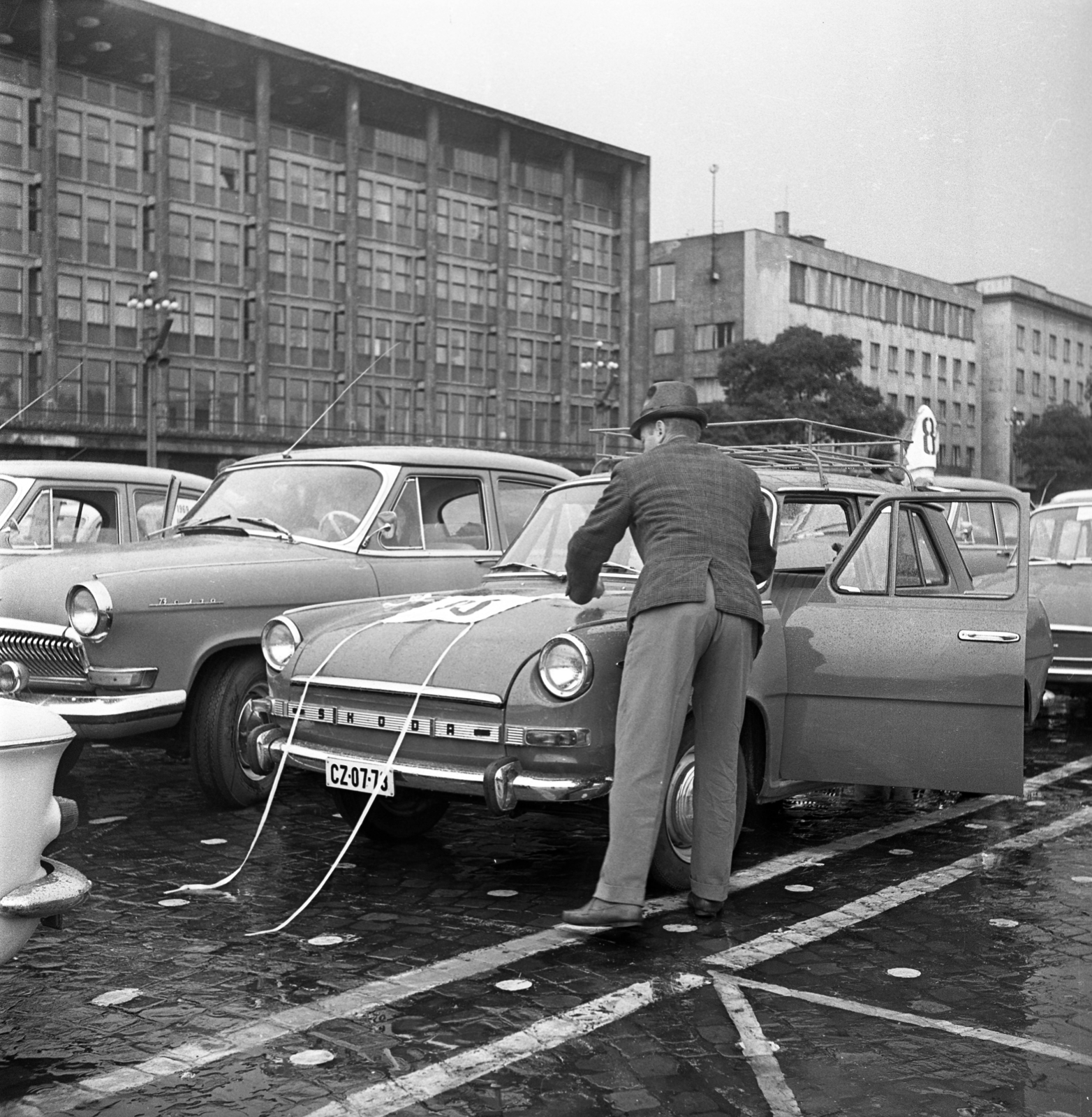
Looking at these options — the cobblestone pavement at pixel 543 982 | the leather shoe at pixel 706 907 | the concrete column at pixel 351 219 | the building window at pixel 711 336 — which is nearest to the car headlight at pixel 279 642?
the cobblestone pavement at pixel 543 982

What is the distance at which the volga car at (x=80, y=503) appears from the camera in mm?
9422

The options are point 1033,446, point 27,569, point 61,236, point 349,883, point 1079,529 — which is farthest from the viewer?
point 1033,446

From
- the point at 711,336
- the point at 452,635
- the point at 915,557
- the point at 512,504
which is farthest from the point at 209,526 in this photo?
the point at 711,336

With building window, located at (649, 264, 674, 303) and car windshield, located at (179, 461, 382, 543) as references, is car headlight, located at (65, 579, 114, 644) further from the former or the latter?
building window, located at (649, 264, 674, 303)

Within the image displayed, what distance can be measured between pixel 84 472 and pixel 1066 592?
7.48 m

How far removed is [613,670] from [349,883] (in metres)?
1.47

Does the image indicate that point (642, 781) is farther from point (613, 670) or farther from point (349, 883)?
point (349, 883)

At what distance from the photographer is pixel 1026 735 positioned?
11.0 metres

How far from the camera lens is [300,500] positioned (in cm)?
871

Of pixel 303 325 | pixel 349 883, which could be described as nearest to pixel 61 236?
pixel 303 325

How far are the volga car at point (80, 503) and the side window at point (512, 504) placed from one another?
2.12 meters

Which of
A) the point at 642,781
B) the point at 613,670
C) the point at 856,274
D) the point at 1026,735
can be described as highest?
the point at 856,274

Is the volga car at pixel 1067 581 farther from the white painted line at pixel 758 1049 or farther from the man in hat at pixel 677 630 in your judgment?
the white painted line at pixel 758 1049

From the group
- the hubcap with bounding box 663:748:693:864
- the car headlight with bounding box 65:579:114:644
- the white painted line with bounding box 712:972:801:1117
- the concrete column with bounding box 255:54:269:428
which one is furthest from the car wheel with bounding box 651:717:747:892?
the concrete column with bounding box 255:54:269:428
